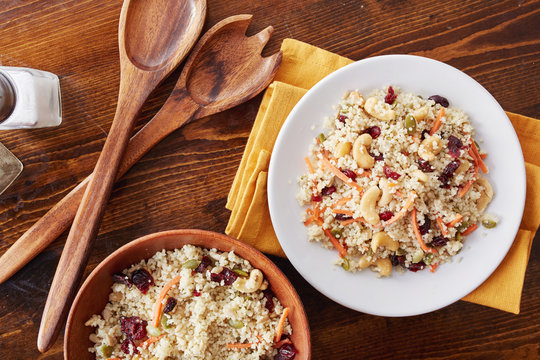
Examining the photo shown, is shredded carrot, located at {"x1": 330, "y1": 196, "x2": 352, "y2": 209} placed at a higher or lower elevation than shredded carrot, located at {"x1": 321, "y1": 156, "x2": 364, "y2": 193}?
lower

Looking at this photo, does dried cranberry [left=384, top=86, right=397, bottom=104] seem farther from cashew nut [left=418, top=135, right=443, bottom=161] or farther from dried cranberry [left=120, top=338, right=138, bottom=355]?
dried cranberry [left=120, top=338, right=138, bottom=355]

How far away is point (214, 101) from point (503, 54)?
1498 millimetres

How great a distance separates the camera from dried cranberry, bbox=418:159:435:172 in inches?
71.5

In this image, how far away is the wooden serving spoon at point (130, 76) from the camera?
1870 millimetres

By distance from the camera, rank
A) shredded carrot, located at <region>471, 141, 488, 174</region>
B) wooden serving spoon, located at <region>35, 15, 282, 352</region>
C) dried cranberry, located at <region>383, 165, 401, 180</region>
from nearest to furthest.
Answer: dried cranberry, located at <region>383, 165, 401, 180</region> → shredded carrot, located at <region>471, 141, 488, 174</region> → wooden serving spoon, located at <region>35, 15, 282, 352</region>

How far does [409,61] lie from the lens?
1.88 metres

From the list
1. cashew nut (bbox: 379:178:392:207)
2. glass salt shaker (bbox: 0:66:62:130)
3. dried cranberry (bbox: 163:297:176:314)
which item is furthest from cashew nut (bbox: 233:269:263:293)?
glass salt shaker (bbox: 0:66:62:130)

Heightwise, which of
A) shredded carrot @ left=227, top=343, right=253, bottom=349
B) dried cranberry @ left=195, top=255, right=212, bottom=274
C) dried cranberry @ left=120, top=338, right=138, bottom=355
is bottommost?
shredded carrot @ left=227, top=343, right=253, bottom=349

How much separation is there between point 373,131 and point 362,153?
0.14 meters

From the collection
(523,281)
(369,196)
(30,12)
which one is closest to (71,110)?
(30,12)

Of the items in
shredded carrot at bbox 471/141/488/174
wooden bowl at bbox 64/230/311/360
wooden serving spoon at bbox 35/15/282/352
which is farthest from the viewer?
wooden serving spoon at bbox 35/15/282/352

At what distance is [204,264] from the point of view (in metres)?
1.81

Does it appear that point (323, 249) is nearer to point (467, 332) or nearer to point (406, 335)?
point (406, 335)

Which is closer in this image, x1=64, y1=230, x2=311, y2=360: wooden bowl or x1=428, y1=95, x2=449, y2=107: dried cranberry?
x1=64, y1=230, x2=311, y2=360: wooden bowl
